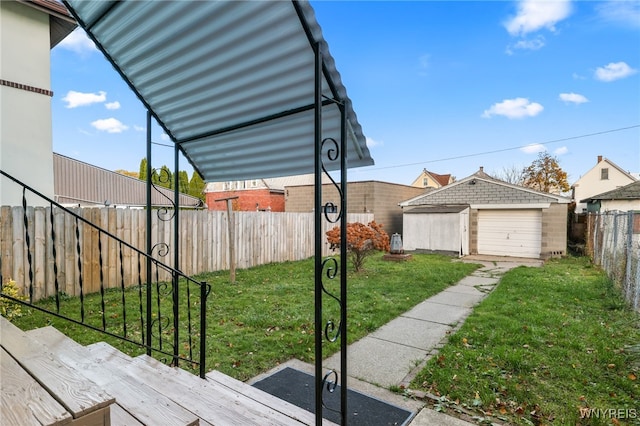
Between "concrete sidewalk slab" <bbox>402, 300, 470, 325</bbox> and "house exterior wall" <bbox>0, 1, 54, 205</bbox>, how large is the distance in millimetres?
6995

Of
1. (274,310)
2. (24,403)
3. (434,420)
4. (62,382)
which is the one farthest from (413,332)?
(24,403)

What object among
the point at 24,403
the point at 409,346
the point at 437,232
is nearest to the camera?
the point at 24,403

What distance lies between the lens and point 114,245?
19.6 feet

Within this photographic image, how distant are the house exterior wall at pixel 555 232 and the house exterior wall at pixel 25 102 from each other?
14.3 metres

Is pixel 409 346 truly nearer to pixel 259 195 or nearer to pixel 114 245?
pixel 114 245

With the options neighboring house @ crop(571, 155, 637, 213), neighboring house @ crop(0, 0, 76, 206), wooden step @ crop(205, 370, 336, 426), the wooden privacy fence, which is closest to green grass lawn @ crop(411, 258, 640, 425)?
wooden step @ crop(205, 370, 336, 426)

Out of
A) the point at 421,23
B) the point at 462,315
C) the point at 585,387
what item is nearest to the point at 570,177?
the point at 421,23

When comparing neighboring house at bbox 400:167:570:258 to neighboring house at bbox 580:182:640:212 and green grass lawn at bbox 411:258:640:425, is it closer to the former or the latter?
green grass lawn at bbox 411:258:640:425

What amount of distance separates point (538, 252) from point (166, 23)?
13.3m

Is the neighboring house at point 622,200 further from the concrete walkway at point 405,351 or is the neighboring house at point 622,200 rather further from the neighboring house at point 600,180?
the concrete walkway at point 405,351

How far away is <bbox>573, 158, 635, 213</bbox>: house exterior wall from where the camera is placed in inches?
1057

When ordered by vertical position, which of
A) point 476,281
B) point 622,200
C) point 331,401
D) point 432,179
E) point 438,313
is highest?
point 432,179

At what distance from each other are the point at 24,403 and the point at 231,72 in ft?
6.13

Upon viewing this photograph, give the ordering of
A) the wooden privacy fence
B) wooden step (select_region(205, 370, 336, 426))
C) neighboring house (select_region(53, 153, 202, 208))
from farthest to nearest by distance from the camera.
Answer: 1. neighboring house (select_region(53, 153, 202, 208))
2. the wooden privacy fence
3. wooden step (select_region(205, 370, 336, 426))
